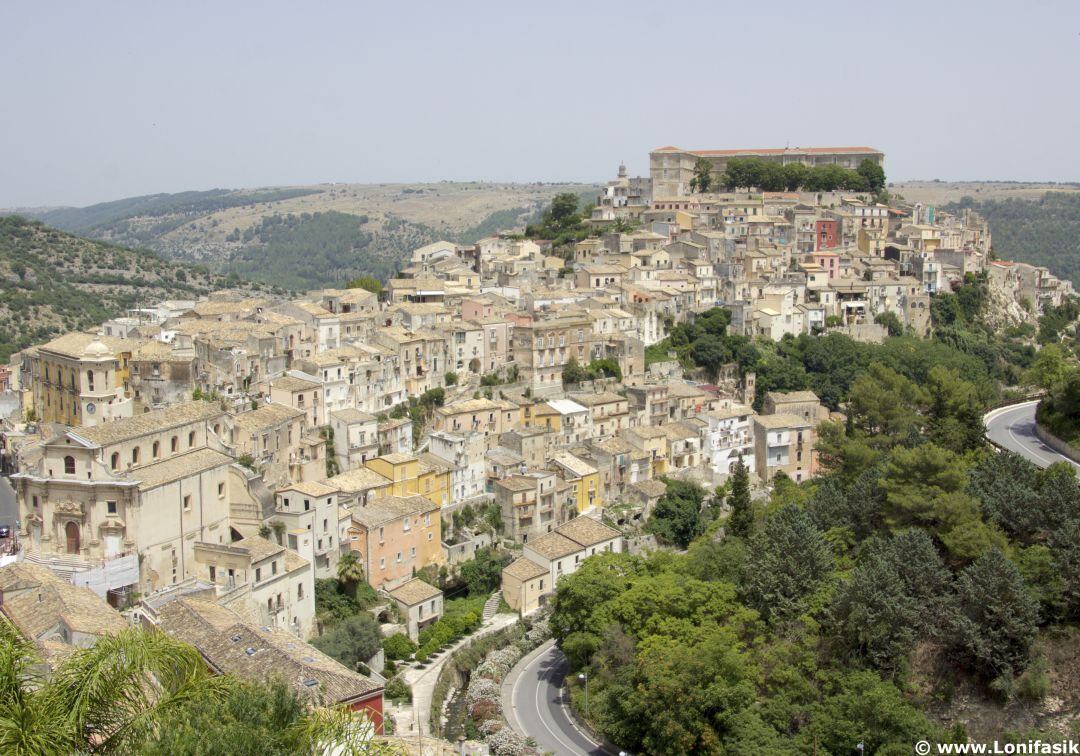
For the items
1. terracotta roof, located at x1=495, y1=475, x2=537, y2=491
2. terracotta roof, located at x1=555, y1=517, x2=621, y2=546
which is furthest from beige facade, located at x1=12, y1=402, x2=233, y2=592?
terracotta roof, located at x1=555, y1=517, x2=621, y2=546

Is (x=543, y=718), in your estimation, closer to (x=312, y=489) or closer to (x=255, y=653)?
(x=255, y=653)

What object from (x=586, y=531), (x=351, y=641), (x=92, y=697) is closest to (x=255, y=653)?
(x=351, y=641)

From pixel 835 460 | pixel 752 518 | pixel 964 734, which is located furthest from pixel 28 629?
pixel 835 460

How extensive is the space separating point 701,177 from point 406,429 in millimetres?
45246

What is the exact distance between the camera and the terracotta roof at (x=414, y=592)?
32.9m

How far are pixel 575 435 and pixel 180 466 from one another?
1822 cm

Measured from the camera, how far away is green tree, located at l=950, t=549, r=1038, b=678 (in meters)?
23.2

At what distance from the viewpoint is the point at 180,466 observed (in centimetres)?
2952

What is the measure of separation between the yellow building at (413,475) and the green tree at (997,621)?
60.5ft

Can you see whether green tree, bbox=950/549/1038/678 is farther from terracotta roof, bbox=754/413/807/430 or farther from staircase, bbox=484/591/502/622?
terracotta roof, bbox=754/413/807/430

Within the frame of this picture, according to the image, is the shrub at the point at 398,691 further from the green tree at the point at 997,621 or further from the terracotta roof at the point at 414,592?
the green tree at the point at 997,621

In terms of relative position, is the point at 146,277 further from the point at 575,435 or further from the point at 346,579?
the point at 346,579

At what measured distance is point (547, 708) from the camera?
28656 millimetres

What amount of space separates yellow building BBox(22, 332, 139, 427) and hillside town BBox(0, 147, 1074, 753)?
0.10m
